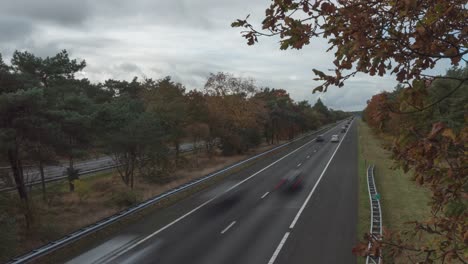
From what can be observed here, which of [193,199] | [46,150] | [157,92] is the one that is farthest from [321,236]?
[157,92]

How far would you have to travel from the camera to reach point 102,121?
72.5 ft

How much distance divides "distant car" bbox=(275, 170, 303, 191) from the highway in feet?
1.81

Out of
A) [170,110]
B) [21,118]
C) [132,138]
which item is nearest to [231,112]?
[170,110]

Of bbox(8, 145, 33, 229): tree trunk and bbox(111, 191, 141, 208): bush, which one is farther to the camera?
bbox(111, 191, 141, 208): bush

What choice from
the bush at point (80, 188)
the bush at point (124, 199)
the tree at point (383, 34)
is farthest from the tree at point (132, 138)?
the tree at point (383, 34)

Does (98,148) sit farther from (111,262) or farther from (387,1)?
(387,1)

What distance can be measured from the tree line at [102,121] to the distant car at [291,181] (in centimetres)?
1052

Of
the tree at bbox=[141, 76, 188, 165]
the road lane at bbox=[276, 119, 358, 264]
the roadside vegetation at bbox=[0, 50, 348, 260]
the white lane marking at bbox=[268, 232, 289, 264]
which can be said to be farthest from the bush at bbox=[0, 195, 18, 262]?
the tree at bbox=[141, 76, 188, 165]

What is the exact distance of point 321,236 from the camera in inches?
642

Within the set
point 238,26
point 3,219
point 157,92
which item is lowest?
point 3,219

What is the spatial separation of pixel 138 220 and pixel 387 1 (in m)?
18.4

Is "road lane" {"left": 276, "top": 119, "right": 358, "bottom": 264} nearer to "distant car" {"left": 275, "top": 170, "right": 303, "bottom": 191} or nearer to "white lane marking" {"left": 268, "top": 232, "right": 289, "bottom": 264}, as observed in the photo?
"white lane marking" {"left": 268, "top": 232, "right": 289, "bottom": 264}

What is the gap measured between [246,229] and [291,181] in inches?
519

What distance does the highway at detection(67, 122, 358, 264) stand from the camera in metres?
14.1
